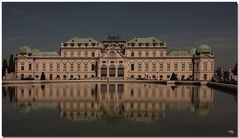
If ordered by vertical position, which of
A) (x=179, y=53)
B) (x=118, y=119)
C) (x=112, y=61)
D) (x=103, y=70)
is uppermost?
(x=179, y=53)

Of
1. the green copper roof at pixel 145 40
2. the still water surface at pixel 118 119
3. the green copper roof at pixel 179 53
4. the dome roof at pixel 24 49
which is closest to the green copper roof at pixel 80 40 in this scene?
the green copper roof at pixel 145 40

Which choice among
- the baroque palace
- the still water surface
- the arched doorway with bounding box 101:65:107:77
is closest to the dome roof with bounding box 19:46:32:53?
the baroque palace

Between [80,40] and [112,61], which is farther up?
[80,40]

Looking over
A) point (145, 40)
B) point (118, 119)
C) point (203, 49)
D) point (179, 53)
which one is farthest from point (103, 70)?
point (118, 119)

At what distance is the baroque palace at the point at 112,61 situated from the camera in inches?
1688

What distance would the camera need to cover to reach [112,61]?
43125 millimetres

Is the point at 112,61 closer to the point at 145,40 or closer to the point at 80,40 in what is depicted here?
the point at 145,40

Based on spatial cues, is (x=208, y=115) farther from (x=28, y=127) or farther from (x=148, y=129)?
(x=28, y=127)

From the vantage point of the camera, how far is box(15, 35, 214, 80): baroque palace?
4288 cm

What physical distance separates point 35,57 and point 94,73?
758cm

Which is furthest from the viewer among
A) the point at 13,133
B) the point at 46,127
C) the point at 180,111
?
the point at 180,111

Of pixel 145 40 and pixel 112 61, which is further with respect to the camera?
pixel 145 40

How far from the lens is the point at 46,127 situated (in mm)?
9844

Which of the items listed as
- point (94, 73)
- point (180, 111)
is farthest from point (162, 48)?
point (180, 111)
